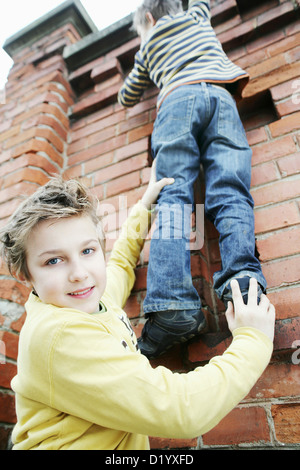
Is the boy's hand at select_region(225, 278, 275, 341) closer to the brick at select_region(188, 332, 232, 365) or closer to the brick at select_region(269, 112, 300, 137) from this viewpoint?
the brick at select_region(188, 332, 232, 365)

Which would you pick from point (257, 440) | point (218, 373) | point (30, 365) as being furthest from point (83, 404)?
point (257, 440)

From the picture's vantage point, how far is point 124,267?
1.26m

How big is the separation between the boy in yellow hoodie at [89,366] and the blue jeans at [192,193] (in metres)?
0.13

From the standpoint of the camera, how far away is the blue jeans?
3.13 feet

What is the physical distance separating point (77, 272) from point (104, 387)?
299 millimetres

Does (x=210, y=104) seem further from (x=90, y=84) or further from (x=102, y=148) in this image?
(x=90, y=84)

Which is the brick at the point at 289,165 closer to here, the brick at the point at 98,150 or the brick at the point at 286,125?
the brick at the point at 286,125

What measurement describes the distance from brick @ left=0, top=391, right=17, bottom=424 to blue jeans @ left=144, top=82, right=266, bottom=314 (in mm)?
676

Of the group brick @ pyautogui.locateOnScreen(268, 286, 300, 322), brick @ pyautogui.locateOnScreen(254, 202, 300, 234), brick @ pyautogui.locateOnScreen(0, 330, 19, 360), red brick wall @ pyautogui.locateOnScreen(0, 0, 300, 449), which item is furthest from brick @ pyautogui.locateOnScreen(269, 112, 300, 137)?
brick @ pyautogui.locateOnScreen(0, 330, 19, 360)

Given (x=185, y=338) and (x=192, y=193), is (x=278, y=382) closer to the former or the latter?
A: (x=185, y=338)

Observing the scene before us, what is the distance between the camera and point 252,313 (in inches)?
32.2

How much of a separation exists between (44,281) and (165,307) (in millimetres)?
343

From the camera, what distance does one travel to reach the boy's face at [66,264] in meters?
0.87

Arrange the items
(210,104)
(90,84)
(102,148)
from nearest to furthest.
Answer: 1. (210,104)
2. (102,148)
3. (90,84)
